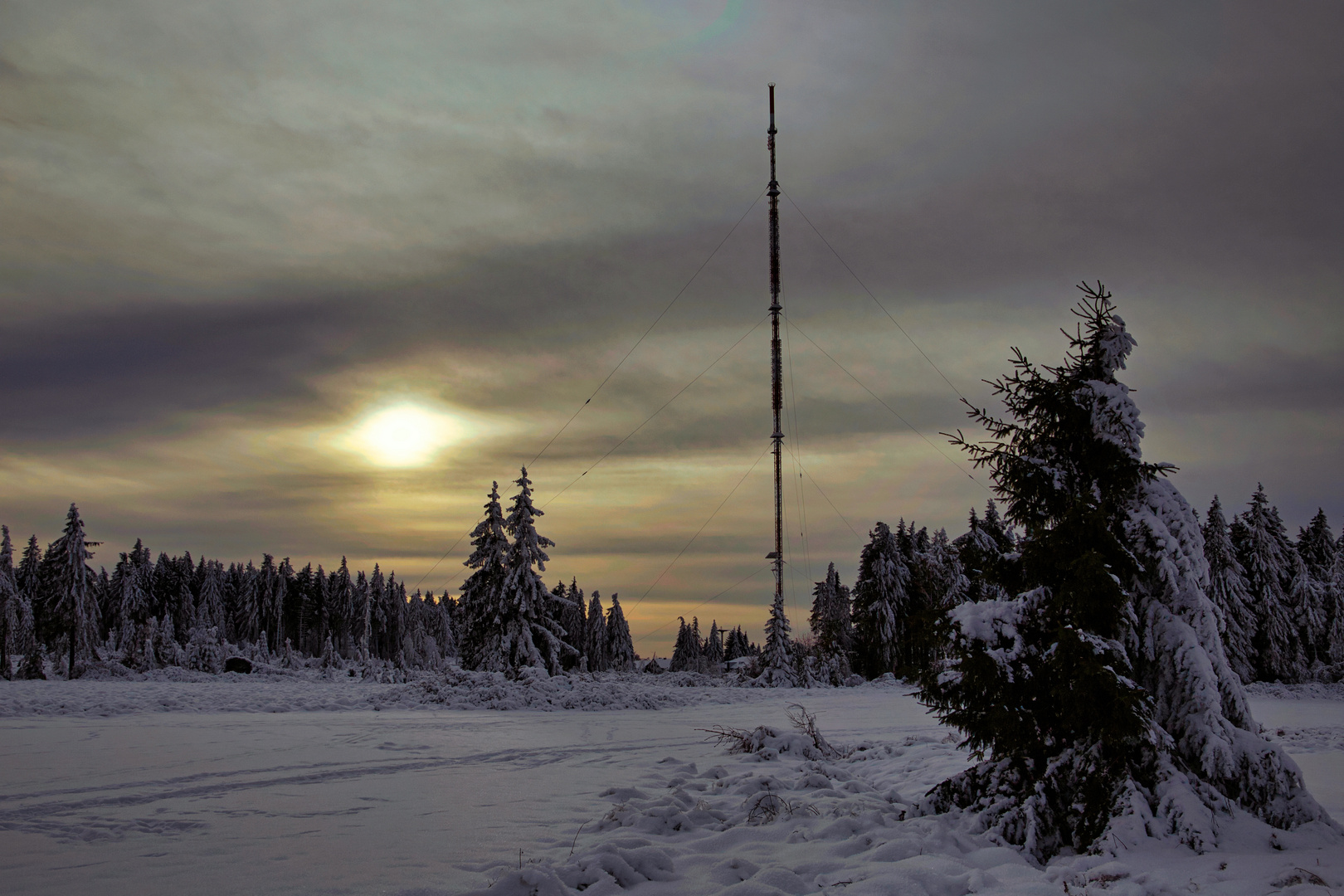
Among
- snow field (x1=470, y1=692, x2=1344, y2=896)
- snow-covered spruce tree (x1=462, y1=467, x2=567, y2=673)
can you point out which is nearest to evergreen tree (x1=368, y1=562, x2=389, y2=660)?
snow-covered spruce tree (x1=462, y1=467, x2=567, y2=673)

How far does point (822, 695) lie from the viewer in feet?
110

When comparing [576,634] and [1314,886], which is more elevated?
[1314,886]

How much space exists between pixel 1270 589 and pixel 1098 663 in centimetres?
5412

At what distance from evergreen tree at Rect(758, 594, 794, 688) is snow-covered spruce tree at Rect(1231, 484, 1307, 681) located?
104ft

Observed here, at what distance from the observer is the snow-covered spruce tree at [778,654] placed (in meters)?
39.4

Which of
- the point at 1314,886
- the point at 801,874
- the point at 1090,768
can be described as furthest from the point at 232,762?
the point at 1314,886

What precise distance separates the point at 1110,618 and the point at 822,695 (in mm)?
27875

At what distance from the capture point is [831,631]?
49.2 metres

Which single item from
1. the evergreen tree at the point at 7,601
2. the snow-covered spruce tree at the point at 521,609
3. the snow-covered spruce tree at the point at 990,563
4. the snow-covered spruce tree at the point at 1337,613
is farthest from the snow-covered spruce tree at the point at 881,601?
Answer: the evergreen tree at the point at 7,601

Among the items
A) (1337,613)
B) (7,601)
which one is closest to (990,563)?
(1337,613)

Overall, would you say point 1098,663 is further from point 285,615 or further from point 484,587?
point 285,615

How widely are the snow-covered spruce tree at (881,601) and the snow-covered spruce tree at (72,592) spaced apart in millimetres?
57207

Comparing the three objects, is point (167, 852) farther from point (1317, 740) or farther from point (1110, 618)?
point (1317, 740)

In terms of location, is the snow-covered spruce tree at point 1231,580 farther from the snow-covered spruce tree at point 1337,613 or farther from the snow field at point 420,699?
the snow field at point 420,699
